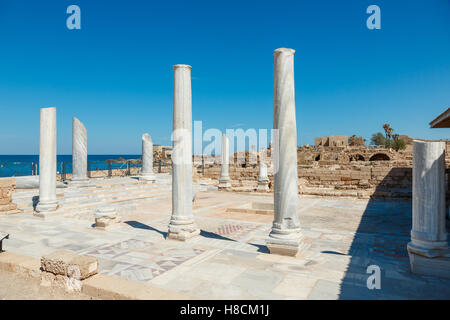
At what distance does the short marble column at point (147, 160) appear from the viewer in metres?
16.6

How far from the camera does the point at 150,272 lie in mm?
4535

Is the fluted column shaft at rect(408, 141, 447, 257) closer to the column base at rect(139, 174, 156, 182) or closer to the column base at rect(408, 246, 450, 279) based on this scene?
the column base at rect(408, 246, 450, 279)

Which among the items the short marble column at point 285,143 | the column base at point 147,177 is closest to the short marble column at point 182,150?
the short marble column at point 285,143

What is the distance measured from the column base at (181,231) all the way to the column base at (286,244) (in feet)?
6.00

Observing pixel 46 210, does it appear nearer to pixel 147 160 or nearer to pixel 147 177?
pixel 147 177

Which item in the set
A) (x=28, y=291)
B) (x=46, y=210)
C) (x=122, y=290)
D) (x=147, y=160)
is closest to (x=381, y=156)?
(x=147, y=160)

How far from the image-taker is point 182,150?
6664mm

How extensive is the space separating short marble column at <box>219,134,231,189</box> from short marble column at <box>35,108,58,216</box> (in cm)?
967

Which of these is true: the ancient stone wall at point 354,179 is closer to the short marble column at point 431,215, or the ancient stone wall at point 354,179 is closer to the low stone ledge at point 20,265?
the short marble column at point 431,215

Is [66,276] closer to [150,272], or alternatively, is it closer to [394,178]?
[150,272]

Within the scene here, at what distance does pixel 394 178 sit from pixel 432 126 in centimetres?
735

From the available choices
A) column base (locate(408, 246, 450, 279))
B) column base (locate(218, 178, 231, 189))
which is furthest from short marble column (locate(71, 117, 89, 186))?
column base (locate(408, 246, 450, 279))

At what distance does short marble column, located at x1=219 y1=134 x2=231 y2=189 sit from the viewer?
57.4 feet

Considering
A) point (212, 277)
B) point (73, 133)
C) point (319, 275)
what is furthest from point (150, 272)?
point (73, 133)
